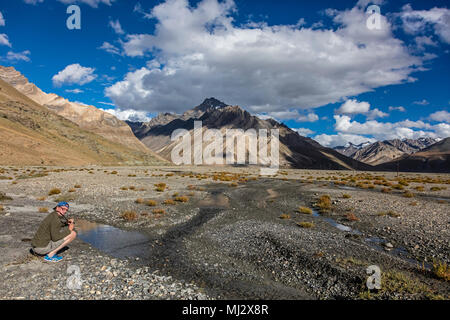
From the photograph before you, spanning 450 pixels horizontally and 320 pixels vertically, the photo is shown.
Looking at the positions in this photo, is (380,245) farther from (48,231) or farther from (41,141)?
(41,141)

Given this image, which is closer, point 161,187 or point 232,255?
point 232,255

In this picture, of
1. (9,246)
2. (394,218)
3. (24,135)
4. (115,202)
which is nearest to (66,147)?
(24,135)

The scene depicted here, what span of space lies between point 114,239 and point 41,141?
116 m

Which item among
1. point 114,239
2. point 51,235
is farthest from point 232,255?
point 51,235

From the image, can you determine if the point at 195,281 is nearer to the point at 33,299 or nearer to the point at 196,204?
the point at 33,299

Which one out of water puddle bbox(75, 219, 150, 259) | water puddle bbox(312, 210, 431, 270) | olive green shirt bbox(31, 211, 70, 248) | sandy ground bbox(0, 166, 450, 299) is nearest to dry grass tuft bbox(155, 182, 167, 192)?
sandy ground bbox(0, 166, 450, 299)

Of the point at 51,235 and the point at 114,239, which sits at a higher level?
the point at 51,235

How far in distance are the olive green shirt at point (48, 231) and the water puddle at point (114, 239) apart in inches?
118

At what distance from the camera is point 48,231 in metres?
10.8

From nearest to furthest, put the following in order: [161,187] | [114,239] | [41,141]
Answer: [114,239]
[161,187]
[41,141]

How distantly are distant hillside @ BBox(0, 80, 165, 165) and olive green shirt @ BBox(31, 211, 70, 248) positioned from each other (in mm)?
92455

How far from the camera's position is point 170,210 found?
24031mm

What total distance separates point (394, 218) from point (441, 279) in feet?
37.9
